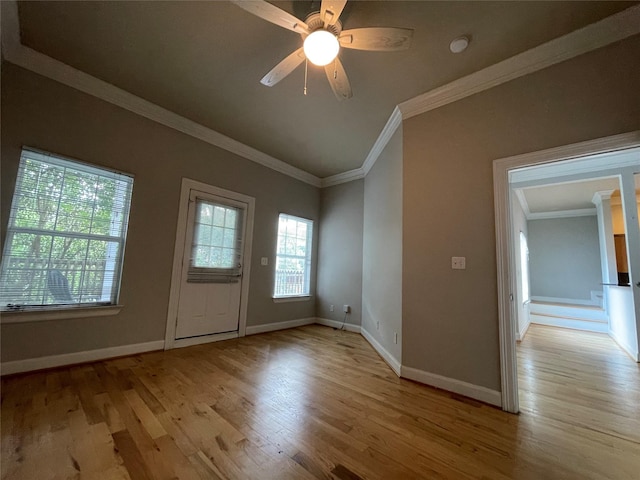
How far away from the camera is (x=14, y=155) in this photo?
2238 mm

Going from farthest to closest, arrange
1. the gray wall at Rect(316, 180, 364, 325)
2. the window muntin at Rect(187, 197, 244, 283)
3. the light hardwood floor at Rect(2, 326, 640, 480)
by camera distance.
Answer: the gray wall at Rect(316, 180, 364, 325) → the window muntin at Rect(187, 197, 244, 283) → the light hardwood floor at Rect(2, 326, 640, 480)

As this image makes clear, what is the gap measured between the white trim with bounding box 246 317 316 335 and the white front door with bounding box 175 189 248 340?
11.6 inches

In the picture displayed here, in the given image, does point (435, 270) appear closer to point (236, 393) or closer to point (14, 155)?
point (236, 393)

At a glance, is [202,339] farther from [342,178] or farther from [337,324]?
[342,178]

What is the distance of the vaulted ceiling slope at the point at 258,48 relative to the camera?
71.2 inches

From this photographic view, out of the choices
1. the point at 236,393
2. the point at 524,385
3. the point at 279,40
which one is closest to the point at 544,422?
the point at 524,385

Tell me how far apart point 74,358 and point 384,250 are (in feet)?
11.5

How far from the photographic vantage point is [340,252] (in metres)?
4.69

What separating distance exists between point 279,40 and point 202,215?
2.31 meters

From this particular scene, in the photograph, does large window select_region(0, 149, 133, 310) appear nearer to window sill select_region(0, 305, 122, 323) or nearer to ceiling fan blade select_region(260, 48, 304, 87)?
window sill select_region(0, 305, 122, 323)

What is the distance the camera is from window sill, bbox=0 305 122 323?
2205 millimetres

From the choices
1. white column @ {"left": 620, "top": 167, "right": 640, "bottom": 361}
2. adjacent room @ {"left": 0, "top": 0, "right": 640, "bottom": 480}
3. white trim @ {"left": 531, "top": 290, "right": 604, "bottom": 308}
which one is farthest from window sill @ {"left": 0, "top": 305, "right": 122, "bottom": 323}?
white trim @ {"left": 531, "top": 290, "right": 604, "bottom": 308}

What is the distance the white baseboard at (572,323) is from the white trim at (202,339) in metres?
6.56

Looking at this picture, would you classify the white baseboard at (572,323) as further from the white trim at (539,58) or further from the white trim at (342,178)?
the white trim at (539,58)
